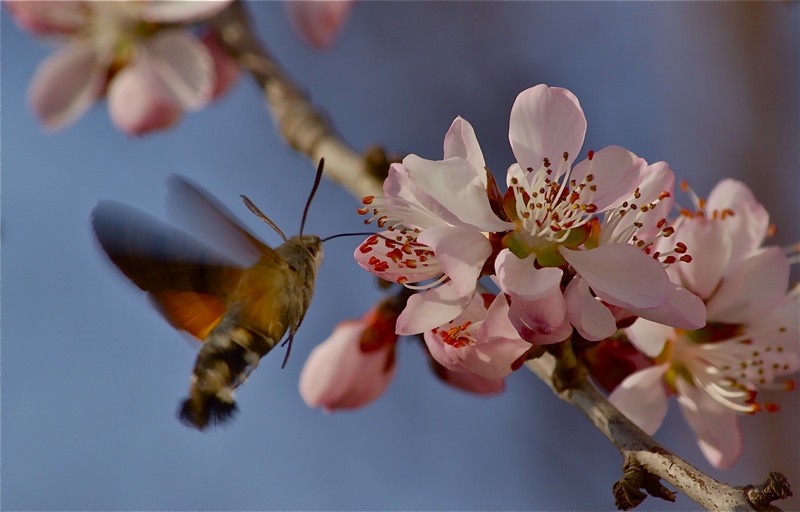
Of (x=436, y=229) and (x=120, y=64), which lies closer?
(x=436, y=229)

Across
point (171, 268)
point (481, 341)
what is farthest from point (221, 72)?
point (481, 341)

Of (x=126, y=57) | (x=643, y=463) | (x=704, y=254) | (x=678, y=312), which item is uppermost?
(x=126, y=57)

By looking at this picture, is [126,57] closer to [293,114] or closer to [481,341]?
[293,114]

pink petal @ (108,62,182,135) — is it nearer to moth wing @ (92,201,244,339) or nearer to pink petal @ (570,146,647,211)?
moth wing @ (92,201,244,339)

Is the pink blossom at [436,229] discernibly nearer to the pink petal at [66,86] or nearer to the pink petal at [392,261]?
the pink petal at [392,261]

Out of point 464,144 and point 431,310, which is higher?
point 464,144

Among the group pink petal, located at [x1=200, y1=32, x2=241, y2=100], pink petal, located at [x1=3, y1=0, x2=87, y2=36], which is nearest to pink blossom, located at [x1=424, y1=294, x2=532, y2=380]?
pink petal, located at [x1=200, y1=32, x2=241, y2=100]
